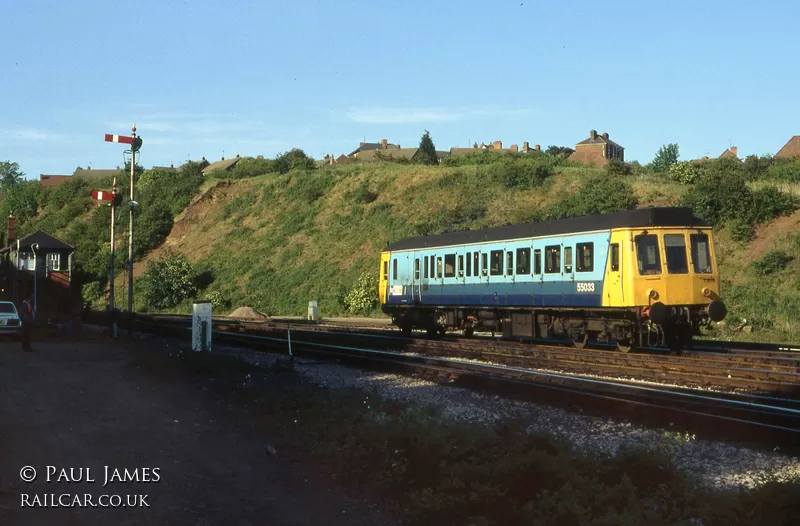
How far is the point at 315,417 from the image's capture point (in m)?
11.1

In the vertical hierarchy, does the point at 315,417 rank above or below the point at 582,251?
below

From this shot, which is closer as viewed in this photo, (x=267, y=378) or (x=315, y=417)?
(x=315, y=417)

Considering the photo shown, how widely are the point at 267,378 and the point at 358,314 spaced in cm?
2905

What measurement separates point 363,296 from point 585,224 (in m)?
25.4

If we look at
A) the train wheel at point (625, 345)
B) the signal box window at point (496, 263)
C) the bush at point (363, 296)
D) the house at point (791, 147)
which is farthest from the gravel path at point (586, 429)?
the house at point (791, 147)

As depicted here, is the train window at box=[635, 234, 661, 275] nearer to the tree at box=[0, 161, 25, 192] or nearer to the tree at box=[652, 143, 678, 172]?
the tree at box=[652, 143, 678, 172]

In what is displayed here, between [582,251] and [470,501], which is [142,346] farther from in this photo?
[470,501]

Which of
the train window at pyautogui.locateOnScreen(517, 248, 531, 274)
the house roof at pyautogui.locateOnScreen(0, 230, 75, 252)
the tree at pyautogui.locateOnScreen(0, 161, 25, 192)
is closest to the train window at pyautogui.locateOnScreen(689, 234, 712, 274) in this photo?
the train window at pyautogui.locateOnScreen(517, 248, 531, 274)

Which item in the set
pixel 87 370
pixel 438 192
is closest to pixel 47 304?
pixel 438 192

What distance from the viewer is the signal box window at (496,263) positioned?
910 inches

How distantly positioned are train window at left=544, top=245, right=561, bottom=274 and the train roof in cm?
39

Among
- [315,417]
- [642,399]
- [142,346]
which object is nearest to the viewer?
[315,417]

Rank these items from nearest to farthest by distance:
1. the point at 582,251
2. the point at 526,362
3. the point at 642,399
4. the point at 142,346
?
1. the point at 642,399
2. the point at 526,362
3. the point at 582,251
4. the point at 142,346

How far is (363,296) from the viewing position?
44.5m
